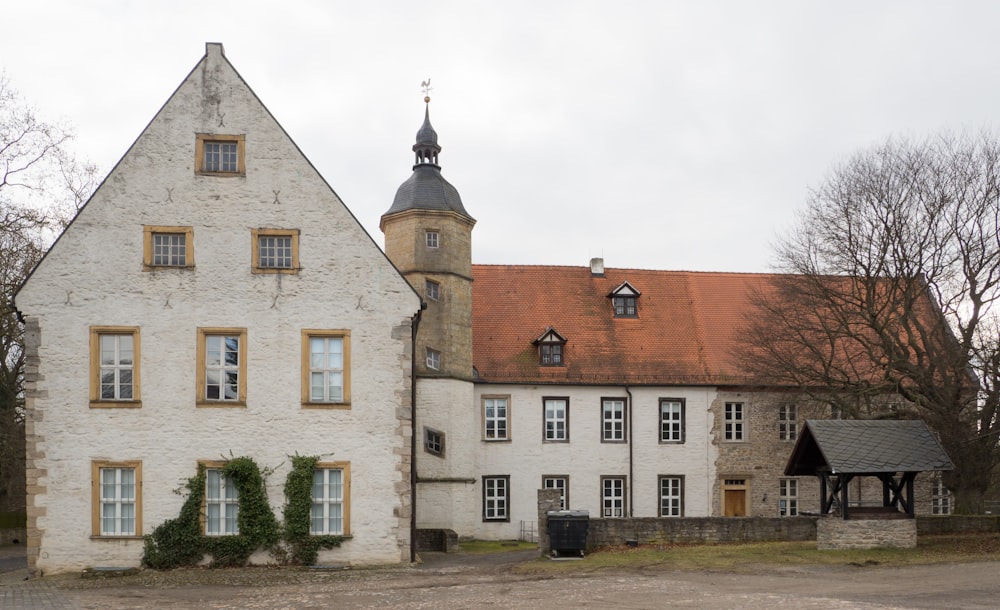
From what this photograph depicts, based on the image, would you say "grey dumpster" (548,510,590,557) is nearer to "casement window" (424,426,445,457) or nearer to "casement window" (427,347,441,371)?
"casement window" (424,426,445,457)

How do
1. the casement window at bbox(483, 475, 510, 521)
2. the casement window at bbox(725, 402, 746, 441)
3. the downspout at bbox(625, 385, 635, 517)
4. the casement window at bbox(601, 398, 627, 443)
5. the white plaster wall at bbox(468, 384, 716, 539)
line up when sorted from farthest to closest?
the casement window at bbox(725, 402, 746, 441) → the casement window at bbox(601, 398, 627, 443) → the downspout at bbox(625, 385, 635, 517) → the white plaster wall at bbox(468, 384, 716, 539) → the casement window at bbox(483, 475, 510, 521)

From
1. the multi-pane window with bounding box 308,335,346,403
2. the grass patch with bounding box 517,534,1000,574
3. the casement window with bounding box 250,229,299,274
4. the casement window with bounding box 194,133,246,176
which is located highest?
the casement window with bounding box 194,133,246,176

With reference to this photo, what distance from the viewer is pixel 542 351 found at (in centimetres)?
3538

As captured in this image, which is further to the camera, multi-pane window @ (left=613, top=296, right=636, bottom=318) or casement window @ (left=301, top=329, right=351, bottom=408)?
multi-pane window @ (left=613, top=296, right=636, bottom=318)

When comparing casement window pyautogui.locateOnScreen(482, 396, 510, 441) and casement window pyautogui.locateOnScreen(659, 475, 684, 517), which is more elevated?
casement window pyautogui.locateOnScreen(482, 396, 510, 441)

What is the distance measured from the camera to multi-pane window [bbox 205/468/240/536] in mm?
23344

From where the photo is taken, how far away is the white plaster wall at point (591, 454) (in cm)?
3425

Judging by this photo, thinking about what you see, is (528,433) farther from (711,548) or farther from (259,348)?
(259,348)

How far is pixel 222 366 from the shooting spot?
2386 centimetres

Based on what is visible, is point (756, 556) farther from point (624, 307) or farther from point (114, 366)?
point (624, 307)

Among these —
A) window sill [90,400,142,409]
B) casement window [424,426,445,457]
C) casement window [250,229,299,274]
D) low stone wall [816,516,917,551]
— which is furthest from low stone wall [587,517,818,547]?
window sill [90,400,142,409]

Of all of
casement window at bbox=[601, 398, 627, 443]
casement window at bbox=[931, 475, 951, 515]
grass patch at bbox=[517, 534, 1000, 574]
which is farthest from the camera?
casement window at bbox=[931, 475, 951, 515]

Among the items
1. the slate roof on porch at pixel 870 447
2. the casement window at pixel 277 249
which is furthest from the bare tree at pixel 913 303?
the casement window at pixel 277 249

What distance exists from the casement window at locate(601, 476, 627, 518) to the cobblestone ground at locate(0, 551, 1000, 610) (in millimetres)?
11526
